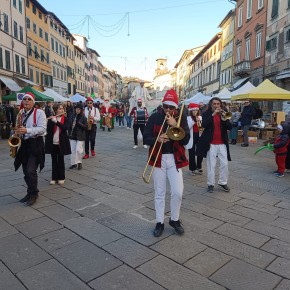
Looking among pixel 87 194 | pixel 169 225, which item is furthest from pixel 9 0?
pixel 169 225

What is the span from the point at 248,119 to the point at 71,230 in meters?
9.48

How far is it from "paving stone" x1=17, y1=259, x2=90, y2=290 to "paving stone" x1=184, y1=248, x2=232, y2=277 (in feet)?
3.46

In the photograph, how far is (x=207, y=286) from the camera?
261 centimetres

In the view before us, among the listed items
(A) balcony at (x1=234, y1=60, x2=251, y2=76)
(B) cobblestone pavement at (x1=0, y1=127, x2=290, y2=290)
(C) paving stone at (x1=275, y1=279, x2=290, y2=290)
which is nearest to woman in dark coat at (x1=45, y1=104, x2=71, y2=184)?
(B) cobblestone pavement at (x1=0, y1=127, x2=290, y2=290)

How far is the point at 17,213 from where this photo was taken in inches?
169

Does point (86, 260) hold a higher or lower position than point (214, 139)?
lower

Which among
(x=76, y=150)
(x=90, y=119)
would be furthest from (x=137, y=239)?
(x=90, y=119)

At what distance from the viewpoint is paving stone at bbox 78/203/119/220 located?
4213 mm

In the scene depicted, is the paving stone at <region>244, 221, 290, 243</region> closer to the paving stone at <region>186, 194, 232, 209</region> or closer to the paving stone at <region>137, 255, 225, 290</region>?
the paving stone at <region>186, 194, 232, 209</region>

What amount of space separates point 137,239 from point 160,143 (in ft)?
3.84

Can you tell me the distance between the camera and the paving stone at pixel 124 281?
8.44 ft

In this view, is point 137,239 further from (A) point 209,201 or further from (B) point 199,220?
(A) point 209,201

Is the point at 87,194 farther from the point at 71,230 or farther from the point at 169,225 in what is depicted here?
the point at 169,225

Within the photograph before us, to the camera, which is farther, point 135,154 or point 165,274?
point 135,154
